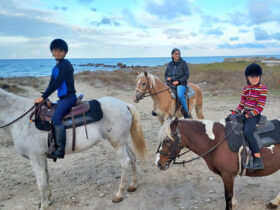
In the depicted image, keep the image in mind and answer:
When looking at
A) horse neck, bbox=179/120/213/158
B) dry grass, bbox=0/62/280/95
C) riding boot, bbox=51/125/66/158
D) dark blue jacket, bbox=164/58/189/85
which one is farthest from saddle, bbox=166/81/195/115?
dry grass, bbox=0/62/280/95

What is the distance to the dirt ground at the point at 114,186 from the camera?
3791 mm

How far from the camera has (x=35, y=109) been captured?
356 cm

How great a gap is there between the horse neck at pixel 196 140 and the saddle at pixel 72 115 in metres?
1.55

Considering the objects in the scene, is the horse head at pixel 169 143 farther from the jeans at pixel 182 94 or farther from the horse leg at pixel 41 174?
the jeans at pixel 182 94

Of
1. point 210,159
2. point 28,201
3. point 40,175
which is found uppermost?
point 210,159

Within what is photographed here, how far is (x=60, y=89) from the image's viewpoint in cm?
362

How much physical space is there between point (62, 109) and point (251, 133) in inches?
114

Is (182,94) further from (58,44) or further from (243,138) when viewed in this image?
(58,44)

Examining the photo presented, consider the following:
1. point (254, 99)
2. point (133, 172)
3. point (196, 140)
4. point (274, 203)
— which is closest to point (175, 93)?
point (133, 172)

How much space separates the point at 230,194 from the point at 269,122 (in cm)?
122

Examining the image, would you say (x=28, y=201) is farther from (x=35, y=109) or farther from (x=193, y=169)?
(x=193, y=169)

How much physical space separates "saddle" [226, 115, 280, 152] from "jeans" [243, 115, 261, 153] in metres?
0.07

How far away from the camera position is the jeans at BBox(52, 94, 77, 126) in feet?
11.5

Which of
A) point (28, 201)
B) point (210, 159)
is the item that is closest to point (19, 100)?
point (28, 201)
